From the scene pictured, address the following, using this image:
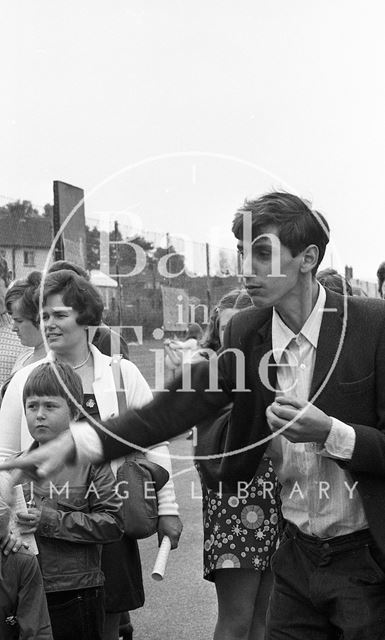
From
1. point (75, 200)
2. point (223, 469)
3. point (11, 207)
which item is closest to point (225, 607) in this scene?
point (223, 469)

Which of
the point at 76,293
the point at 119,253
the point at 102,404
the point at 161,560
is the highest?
the point at 119,253

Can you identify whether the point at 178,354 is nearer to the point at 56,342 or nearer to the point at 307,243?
the point at 56,342

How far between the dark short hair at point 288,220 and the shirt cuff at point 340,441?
61 cm

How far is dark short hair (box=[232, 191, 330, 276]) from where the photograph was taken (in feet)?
10.2

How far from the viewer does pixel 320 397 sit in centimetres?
296

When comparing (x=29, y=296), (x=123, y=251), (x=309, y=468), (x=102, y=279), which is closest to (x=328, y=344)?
(x=309, y=468)

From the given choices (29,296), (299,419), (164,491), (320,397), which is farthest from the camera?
(29,296)

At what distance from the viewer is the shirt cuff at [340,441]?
9.27 ft

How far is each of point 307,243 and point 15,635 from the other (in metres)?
2.00

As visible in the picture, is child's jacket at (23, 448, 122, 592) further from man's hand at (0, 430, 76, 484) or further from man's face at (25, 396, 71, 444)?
man's hand at (0, 430, 76, 484)

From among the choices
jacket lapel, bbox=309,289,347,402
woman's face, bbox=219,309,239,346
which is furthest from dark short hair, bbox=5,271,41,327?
jacket lapel, bbox=309,289,347,402

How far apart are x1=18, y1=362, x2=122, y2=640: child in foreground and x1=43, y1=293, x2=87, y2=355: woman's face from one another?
0.41m

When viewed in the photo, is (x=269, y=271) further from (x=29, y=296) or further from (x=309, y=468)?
(x=29, y=296)

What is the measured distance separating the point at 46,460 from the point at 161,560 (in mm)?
1012
